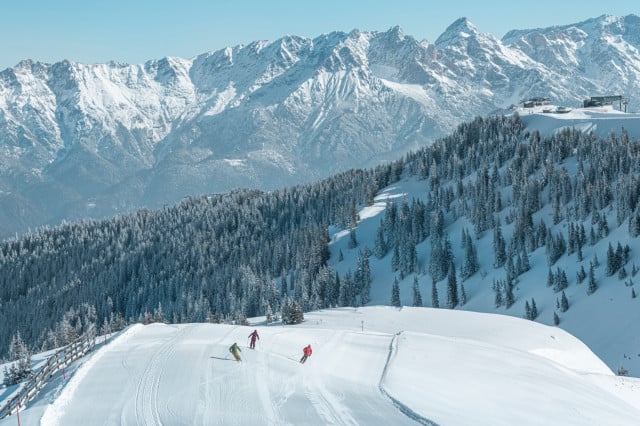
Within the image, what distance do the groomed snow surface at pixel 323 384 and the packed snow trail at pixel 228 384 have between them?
2.7 inches

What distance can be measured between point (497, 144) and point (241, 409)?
169 meters

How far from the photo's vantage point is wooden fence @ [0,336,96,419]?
3859 centimetres

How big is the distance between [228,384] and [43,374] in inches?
523

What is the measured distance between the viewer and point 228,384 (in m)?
39.6

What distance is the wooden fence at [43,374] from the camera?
38594 millimetres

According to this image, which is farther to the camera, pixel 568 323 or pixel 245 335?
pixel 568 323

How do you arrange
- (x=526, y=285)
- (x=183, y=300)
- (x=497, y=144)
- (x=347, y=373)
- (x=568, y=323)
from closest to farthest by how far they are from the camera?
(x=347, y=373) < (x=568, y=323) < (x=526, y=285) < (x=183, y=300) < (x=497, y=144)

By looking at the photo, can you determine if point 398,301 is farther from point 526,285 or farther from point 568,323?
point 568,323

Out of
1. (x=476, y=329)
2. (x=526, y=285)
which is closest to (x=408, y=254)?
(x=526, y=285)

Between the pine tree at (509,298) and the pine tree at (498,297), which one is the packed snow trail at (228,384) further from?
the pine tree at (498,297)

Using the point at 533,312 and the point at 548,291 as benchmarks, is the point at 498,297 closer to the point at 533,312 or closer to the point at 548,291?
the point at 548,291

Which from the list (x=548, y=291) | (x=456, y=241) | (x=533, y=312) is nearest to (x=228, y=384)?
(x=533, y=312)

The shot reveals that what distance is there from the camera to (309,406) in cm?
3541

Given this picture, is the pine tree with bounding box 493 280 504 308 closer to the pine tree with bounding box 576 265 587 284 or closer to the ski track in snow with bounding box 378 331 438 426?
the pine tree with bounding box 576 265 587 284
